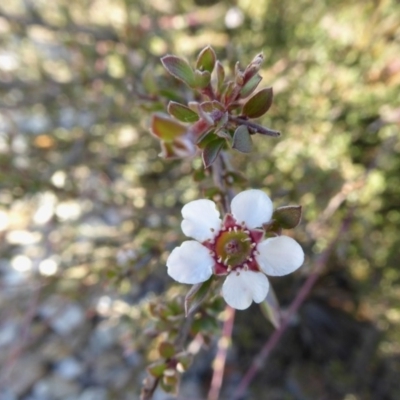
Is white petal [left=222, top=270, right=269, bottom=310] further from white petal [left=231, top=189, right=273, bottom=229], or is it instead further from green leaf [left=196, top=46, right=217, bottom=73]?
green leaf [left=196, top=46, right=217, bottom=73]

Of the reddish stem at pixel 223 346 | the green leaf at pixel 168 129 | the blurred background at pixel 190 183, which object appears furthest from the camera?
the blurred background at pixel 190 183

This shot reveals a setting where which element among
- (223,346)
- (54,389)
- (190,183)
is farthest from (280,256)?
(54,389)

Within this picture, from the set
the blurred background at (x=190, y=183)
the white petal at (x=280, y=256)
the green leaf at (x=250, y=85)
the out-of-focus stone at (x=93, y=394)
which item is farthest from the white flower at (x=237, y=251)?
the out-of-focus stone at (x=93, y=394)

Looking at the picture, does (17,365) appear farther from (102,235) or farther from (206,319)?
(206,319)

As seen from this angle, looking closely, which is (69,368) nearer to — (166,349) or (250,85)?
(166,349)

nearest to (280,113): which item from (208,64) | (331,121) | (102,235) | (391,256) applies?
(331,121)

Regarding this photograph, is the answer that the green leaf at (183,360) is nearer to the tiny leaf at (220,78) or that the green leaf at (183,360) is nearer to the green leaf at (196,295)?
the green leaf at (196,295)
